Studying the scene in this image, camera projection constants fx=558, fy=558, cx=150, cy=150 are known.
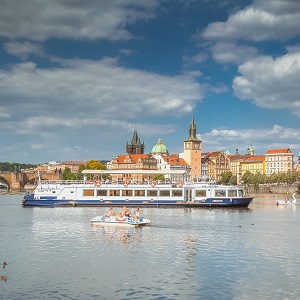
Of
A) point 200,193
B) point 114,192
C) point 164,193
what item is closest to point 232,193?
point 200,193

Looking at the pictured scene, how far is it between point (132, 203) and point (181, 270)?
6053cm

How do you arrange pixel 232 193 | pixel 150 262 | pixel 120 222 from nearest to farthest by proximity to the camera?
pixel 150 262 → pixel 120 222 → pixel 232 193

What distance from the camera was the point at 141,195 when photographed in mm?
93125

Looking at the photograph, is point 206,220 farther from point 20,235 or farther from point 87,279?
point 87,279

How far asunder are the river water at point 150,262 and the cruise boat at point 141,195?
34.4 m

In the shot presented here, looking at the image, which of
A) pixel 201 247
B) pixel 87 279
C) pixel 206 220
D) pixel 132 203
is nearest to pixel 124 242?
pixel 201 247

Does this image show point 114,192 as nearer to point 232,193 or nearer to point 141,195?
point 141,195

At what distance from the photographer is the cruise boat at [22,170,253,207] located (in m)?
90.9

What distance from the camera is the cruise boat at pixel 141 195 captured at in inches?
3578

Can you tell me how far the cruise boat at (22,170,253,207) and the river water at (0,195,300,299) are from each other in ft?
113

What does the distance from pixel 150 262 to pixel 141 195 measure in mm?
58146

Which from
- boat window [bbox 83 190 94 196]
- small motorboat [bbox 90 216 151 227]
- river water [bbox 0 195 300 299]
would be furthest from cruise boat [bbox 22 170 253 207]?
small motorboat [bbox 90 216 151 227]

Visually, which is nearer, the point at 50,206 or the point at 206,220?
the point at 206,220

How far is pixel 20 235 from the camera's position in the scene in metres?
49.4
